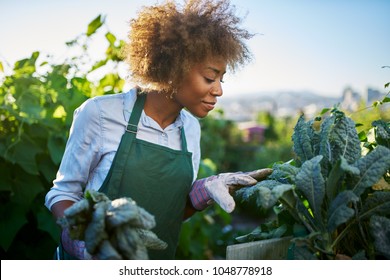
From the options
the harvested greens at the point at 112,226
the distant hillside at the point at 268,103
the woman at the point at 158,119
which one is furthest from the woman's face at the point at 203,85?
the distant hillside at the point at 268,103

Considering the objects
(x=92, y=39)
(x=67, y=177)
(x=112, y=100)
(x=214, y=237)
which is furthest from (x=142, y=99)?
(x=214, y=237)

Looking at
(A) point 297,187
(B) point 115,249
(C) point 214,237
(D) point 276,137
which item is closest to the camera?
(B) point 115,249

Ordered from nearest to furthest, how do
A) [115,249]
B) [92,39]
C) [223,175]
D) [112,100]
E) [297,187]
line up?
[115,249]
[297,187]
[223,175]
[112,100]
[92,39]

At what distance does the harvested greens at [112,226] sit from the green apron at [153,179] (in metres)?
0.50

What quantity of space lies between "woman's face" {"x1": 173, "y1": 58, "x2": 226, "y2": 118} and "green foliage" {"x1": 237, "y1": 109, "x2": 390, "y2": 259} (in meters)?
0.39

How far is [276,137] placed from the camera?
28.4ft

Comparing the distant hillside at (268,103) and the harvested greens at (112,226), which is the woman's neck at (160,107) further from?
the distant hillside at (268,103)

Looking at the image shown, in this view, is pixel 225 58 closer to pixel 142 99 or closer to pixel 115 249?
pixel 142 99

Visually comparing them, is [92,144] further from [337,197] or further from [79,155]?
[337,197]

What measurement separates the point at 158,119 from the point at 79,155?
281mm

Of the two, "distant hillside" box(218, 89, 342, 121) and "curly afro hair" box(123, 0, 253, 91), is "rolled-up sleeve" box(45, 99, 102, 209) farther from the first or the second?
"distant hillside" box(218, 89, 342, 121)

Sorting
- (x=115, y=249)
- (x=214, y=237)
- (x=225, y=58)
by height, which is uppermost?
(x=225, y=58)

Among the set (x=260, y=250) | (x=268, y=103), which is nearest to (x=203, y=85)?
(x=260, y=250)
